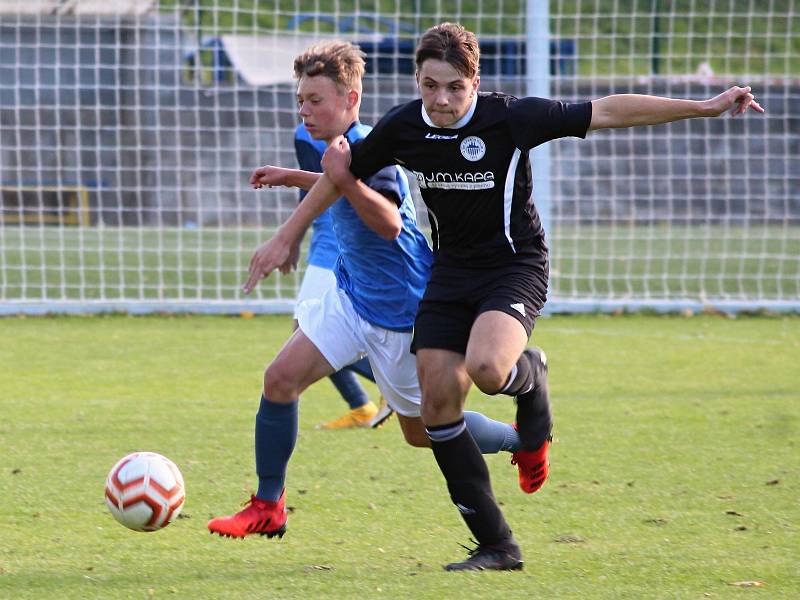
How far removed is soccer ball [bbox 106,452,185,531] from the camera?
4.02 metres

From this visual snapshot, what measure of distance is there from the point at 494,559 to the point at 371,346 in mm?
956

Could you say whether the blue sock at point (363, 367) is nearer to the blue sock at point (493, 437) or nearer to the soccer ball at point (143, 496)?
the blue sock at point (493, 437)

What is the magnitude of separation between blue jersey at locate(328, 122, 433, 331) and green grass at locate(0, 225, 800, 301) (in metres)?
6.64

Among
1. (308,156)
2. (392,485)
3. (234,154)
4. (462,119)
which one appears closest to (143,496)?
(392,485)

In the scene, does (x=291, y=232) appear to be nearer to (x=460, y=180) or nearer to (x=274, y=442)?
(x=460, y=180)

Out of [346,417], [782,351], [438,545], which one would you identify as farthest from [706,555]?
[782,351]

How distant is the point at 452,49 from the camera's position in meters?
3.89

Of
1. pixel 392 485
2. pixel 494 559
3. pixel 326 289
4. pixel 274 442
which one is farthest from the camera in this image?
pixel 326 289

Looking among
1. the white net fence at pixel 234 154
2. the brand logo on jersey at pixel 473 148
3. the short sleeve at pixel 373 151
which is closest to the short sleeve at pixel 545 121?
the brand logo on jersey at pixel 473 148

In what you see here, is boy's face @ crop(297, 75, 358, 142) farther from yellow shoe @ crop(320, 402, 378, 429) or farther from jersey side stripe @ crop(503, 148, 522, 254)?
yellow shoe @ crop(320, 402, 378, 429)

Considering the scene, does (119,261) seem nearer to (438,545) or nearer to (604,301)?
(604,301)

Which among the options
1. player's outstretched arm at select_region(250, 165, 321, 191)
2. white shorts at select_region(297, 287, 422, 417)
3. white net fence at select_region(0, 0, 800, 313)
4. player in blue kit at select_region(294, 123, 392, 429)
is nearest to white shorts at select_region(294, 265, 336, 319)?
player in blue kit at select_region(294, 123, 392, 429)

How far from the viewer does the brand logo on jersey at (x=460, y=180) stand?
4.00 meters

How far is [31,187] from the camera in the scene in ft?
54.3
